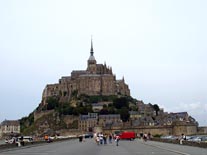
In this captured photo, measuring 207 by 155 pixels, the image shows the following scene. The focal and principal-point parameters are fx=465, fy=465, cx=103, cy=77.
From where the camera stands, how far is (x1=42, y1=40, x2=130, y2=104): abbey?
588 ft

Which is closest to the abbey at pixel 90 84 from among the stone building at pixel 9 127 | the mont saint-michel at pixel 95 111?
the mont saint-michel at pixel 95 111

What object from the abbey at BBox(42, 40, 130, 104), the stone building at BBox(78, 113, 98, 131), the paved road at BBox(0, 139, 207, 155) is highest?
the abbey at BBox(42, 40, 130, 104)

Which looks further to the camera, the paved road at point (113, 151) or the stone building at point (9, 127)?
the stone building at point (9, 127)

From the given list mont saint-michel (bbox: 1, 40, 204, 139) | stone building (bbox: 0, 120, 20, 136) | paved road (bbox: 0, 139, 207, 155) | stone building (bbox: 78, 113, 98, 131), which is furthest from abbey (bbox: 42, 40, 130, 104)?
paved road (bbox: 0, 139, 207, 155)

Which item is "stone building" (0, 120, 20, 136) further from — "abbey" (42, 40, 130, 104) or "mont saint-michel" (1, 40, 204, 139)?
"abbey" (42, 40, 130, 104)

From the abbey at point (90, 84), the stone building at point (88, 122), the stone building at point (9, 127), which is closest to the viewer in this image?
the stone building at point (88, 122)

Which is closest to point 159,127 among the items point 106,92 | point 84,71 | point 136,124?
point 136,124

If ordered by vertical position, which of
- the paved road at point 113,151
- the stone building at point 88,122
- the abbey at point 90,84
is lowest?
the paved road at point 113,151

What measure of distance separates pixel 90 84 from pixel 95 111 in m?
15.5

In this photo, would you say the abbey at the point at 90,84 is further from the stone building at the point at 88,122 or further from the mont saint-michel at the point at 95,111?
the stone building at the point at 88,122

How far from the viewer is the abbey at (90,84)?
17912cm

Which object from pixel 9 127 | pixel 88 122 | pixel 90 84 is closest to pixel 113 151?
pixel 88 122

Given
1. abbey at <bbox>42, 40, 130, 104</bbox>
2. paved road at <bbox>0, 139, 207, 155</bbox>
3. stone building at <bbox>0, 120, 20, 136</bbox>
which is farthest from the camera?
stone building at <bbox>0, 120, 20, 136</bbox>

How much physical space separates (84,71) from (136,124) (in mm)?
48115
